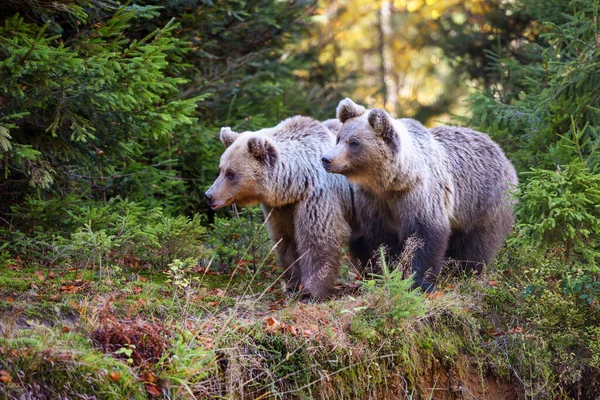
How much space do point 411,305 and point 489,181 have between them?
2412 millimetres

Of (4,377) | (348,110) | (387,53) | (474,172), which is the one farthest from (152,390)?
(387,53)

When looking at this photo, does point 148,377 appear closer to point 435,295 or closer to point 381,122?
point 435,295

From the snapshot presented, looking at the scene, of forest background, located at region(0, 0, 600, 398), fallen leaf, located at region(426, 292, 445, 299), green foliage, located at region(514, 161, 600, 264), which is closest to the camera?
forest background, located at region(0, 0, 600, 398)

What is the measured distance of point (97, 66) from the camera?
6.80 meters

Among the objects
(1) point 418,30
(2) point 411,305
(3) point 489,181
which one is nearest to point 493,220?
(3) point 489,181

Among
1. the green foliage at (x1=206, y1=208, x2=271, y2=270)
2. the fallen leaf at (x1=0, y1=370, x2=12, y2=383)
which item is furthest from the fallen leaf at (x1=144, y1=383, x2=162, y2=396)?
the green foliage at (x1=206, y1=208, x2=271, y2=270)

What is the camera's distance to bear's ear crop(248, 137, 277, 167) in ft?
24.6

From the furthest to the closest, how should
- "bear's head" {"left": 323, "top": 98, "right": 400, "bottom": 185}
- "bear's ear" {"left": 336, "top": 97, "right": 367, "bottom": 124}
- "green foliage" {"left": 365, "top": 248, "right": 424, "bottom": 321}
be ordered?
1. "bear's ear" {"left": 336, "top": 97, "right": 367, "bottom": 124}
2. "bear's head" {"left": 323, "top": 98, "right": 400, "bottom": 185}
3. "green foliage" {"left": 365, "top": 248, "right": 424, "bottom": 321}

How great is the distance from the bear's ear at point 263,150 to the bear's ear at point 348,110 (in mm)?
773

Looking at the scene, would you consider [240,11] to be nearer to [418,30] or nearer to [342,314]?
[342,314]

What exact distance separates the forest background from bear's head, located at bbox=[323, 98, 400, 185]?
3.62 feet

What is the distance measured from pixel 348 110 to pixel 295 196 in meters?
1.03

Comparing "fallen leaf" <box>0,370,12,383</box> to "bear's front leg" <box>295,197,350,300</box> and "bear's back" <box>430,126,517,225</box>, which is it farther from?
"bear's back" <box>430,126,517,225</box>

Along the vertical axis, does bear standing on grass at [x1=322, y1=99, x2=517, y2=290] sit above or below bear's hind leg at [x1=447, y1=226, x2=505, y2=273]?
above
